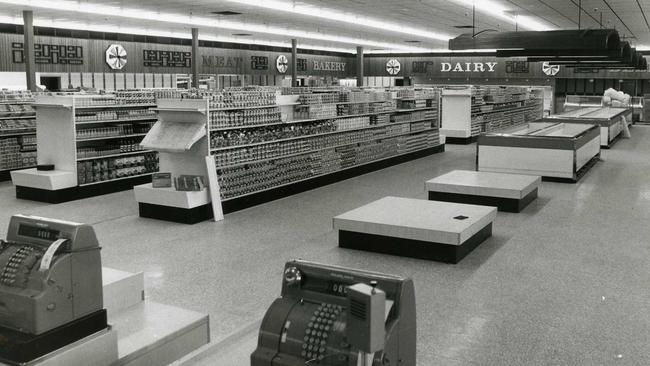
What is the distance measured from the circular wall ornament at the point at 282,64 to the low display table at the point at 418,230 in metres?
20.8

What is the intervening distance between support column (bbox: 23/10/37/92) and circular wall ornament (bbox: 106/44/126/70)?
414cm

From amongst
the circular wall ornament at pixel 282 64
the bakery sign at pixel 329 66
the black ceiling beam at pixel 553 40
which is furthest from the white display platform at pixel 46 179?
the bakery sign at pixel 329 66

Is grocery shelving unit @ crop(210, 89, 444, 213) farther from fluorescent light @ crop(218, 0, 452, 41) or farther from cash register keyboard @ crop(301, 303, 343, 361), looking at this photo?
cash register keyboard @ crop(301, 303, 343, 361)

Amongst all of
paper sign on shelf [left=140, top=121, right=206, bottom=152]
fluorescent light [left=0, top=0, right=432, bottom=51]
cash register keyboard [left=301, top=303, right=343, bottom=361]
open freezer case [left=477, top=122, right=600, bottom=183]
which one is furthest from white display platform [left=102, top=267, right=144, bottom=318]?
fluorescent light [left=0, top=0, right=432, bottom=51]

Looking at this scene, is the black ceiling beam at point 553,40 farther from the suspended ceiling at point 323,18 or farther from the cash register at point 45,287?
the cash register at point 45,287

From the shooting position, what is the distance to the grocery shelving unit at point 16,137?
1236cm

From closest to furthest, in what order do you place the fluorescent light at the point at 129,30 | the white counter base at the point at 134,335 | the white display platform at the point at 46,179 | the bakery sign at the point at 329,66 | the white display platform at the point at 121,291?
1. the white counter base at the point at 134,335
2. the white display platform at the point at 121,291
3. the white display platform at the point at 46,179
4. the fluorescent light at the point at 129,30
5. the bakery sign at the point at 329,66

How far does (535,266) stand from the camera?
6.71 m

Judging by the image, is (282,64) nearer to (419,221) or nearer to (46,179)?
(46,179)

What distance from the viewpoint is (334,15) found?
17.5m

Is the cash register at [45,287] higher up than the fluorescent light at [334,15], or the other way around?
the fluorescent light at [334,15]

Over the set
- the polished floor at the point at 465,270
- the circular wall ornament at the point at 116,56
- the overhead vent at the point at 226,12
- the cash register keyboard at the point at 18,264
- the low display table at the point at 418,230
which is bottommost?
the polished floor at the point at 465,270

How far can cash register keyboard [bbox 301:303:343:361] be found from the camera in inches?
91.4

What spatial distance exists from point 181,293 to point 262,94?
17.5 ft
